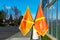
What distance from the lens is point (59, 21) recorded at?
1386cm

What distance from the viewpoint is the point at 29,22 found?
7.88 metres

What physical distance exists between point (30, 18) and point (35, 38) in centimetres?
82

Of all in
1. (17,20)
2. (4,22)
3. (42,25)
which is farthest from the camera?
(4,22)

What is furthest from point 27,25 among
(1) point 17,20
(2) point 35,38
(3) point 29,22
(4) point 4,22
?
(4) point 4,22

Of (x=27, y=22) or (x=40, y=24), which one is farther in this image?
(x=27, y=22)

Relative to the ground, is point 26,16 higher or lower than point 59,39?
higher

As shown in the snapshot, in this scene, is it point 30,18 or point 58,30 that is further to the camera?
point 58,30

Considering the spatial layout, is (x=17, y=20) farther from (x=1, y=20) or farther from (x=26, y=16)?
(x=26, y=16)

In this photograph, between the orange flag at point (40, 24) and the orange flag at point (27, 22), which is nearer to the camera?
the orange flag at point (40, 24)

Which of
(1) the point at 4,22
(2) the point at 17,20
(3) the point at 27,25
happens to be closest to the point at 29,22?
(3) the point at 27,25

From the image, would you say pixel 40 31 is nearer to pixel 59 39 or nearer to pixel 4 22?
pixel 59 39

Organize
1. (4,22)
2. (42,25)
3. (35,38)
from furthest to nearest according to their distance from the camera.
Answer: (4,22) < (35,38) < (42,25)

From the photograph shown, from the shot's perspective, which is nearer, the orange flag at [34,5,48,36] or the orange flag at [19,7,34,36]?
the orange flag at [34,5,48,36]

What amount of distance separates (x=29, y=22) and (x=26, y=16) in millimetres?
236
